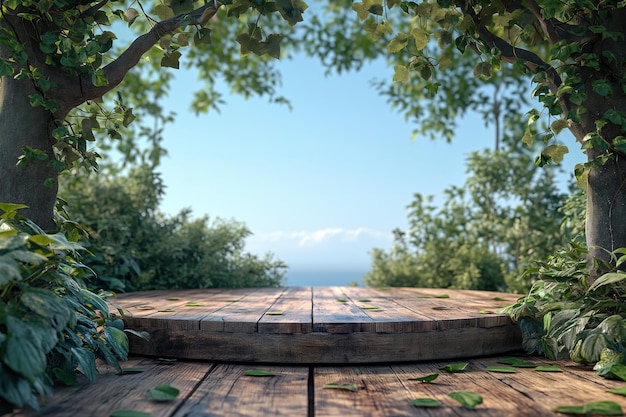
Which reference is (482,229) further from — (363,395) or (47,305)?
(47,305)

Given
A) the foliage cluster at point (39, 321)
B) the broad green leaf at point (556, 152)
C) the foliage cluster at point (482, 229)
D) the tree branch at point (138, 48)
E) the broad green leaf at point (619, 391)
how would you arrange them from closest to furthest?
1. the foliage cluster at point (39, 321)
2. the broad green leaf at point (619, 391)
3. the tree branch at point (138, 48)
4. the broad green leaf at point (556, 152)
5. the foliage cluster at point (482, 229)

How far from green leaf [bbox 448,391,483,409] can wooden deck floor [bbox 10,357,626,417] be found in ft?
0.06

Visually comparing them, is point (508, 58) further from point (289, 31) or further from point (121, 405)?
point (289, 31)

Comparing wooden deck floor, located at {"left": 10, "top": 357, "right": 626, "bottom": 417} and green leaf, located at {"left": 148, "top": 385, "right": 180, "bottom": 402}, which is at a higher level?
green leaf, located at {"left": 148, "top": 385, "right": 180, "bottom": 402}

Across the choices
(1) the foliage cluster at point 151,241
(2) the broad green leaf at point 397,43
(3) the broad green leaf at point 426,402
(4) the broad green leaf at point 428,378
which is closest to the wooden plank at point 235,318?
(4) the broad green leaf at point 428,378

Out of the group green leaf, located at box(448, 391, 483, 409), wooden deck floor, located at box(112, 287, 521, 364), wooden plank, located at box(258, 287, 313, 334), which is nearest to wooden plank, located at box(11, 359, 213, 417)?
wooden deck floor, located at box(112, 287, 521, 364)

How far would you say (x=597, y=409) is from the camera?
1438 mm

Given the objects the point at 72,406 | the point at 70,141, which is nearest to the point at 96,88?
the point at 70,141

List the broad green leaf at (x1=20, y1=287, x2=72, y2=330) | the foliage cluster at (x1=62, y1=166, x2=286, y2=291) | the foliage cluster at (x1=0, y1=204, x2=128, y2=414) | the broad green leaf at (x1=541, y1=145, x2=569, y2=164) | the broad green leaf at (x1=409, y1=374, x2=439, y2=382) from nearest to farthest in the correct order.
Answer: the foliage cluster at (x1=0, y1=204, x2=128, y2=414)
the broad green leaf at (x1=20, y1=287, x2=72, y2=330)
the broad green leaf at (x1=409, y1=374, x2=439, y2=382)
the broad green leaf at (x1=541, y1=145, x2=569, y2=164)
the foliage cluster at (x1=62, y1=166, x2=286, y2=291)

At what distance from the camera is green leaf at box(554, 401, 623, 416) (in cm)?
143

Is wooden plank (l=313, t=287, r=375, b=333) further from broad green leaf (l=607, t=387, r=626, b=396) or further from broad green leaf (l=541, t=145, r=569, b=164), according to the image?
broad green leaf (l=541, t=145, r=569, b=164)

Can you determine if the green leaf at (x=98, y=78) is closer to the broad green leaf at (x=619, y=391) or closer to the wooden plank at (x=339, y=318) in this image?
the wooden plank at (x=339, y=318)

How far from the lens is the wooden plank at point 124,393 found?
4.67ft

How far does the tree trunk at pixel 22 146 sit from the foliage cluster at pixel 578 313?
1968mm
